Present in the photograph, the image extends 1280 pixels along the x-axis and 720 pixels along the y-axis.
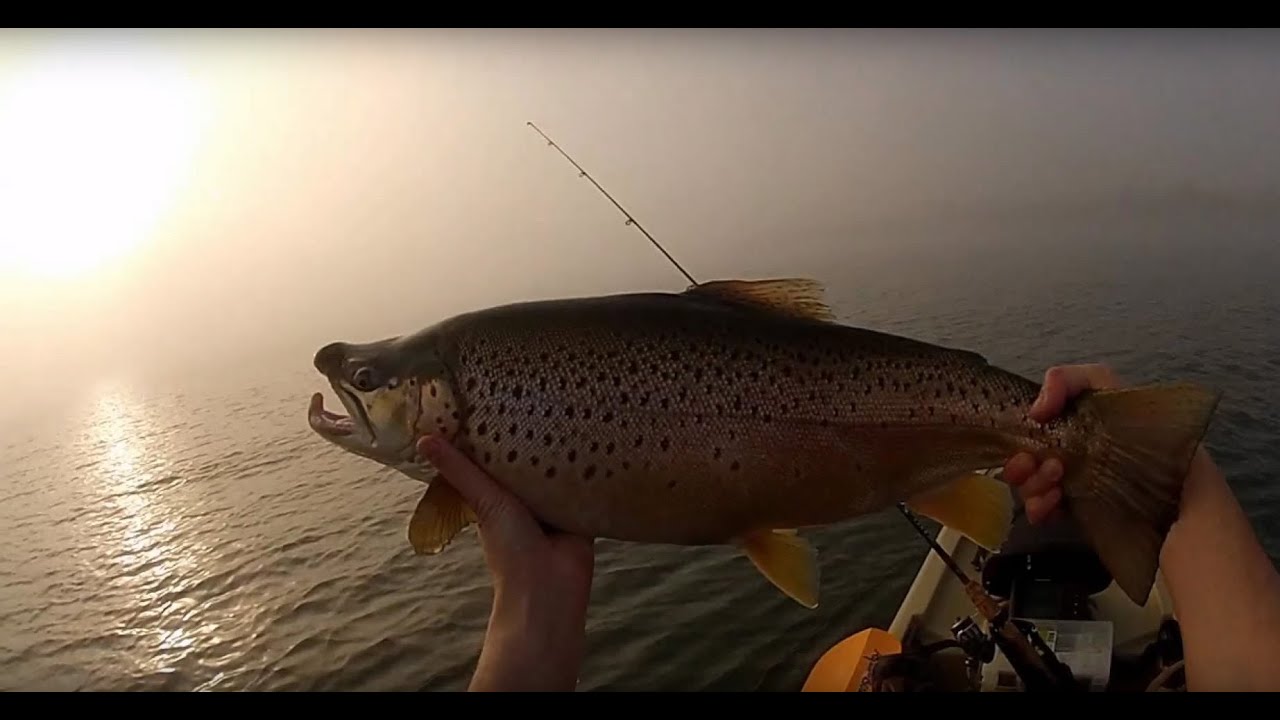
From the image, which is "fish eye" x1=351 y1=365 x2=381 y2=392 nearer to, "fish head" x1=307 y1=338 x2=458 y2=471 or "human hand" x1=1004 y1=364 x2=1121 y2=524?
"fish head" x1=307 y1=338 x2=458 y2=471

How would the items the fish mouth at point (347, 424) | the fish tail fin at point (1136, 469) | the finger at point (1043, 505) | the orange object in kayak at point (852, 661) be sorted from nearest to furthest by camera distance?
the fish tail fin at point (1136, 469) → the finger at point (1043, 505) → the fish mouth at point (347, 424) → the orange object in kayak at point (852, 661)

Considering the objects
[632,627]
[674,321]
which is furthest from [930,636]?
[632,627]

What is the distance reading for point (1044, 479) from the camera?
3.78 feet

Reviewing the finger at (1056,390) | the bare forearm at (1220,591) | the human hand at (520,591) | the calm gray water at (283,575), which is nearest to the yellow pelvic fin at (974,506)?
the finger at (1056,390)

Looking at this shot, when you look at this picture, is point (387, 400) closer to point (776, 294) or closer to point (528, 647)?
point (528, 647)

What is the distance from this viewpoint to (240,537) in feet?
18.2

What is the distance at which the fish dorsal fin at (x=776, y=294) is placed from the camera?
1.29 m

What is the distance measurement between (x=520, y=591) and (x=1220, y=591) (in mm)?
905

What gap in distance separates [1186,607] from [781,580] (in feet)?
1.70

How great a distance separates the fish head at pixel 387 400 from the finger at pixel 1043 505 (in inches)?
31.0

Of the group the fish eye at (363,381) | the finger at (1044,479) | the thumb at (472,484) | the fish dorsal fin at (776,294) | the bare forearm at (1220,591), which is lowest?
the bare forearm at (1220,591)

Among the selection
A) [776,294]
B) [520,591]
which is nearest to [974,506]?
[776,294]

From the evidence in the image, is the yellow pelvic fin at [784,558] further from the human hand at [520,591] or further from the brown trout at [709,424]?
the human hand at [520,591]

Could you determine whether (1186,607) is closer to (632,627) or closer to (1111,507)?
(1111,507)
